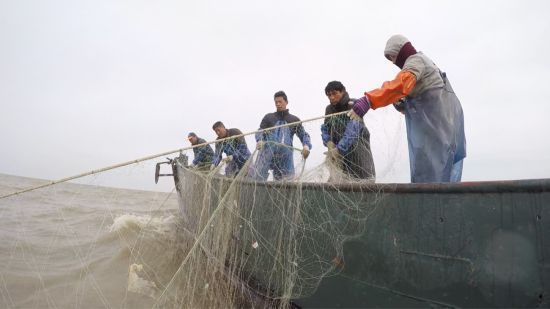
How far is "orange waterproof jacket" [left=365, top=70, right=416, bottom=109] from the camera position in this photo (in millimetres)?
2654

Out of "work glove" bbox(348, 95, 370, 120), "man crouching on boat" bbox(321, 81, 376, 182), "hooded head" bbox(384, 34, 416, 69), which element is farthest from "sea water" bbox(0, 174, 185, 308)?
"hooded head" bbox(384, 34, 416, 69)

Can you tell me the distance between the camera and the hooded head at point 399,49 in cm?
302

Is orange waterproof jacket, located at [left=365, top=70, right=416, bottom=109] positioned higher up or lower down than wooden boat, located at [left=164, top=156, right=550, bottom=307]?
higher up

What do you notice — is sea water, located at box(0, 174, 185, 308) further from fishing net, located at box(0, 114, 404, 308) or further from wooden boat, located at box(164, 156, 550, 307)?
wooden boat, located at box(164, 156, 550, 307)

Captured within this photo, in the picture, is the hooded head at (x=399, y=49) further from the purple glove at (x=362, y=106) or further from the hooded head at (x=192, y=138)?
the hooded head at (x=192, y=138)

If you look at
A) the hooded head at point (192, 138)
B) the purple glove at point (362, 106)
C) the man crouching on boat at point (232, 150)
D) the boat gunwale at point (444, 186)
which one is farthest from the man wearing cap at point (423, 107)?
the hooded head at point (192, 138)

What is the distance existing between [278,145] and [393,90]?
246cm

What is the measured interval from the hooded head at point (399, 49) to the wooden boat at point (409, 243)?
1.28 meters

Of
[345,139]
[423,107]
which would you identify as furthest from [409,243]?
[345,139]

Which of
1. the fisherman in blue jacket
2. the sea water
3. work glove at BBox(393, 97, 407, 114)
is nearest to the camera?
work glove at BBox(393, 97, 407, 114)

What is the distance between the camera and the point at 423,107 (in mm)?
2930

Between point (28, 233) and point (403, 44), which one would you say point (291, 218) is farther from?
point (28, 233)

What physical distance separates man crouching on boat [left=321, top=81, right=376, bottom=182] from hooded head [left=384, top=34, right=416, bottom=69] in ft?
2.77

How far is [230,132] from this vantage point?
23.1ft
